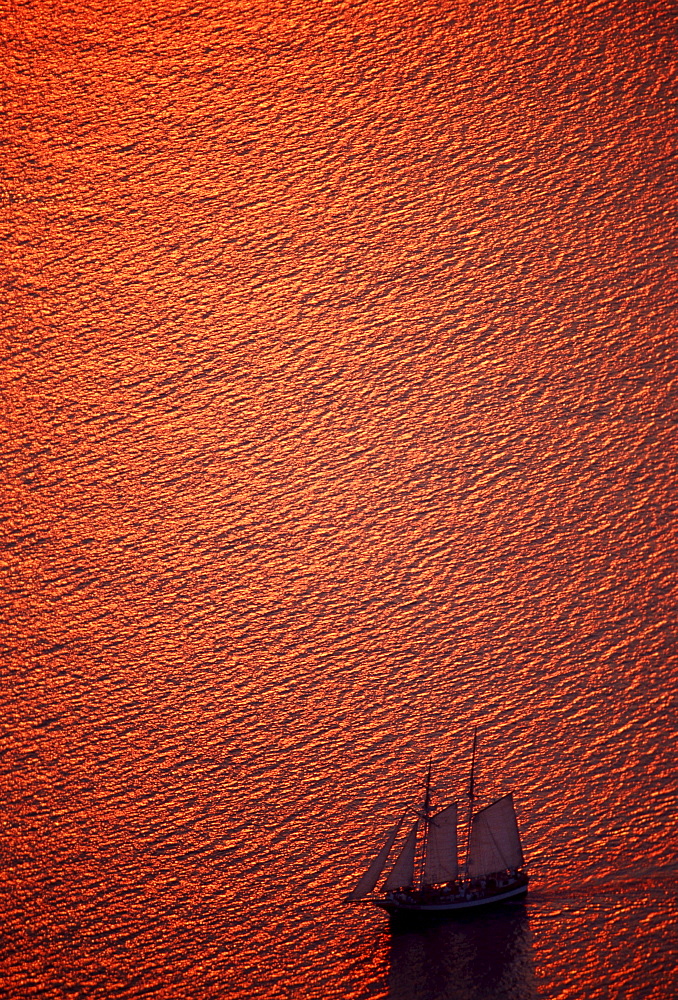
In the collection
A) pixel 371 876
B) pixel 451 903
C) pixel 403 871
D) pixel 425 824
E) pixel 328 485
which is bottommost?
pixel 451 903

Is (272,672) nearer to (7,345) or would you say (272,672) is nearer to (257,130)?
(7,345)

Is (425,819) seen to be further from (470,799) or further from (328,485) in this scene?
(328,485)

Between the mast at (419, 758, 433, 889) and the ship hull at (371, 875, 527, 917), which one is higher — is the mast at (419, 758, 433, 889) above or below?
above

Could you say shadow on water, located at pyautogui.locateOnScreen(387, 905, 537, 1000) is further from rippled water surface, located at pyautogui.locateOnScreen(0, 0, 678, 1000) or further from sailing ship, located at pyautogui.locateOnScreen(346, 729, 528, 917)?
sailing ship, located at pyautogui.locateOnScreen(346, 729, 528, 917)

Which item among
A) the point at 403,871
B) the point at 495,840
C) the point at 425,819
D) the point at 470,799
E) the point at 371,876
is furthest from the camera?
the point at 470,799

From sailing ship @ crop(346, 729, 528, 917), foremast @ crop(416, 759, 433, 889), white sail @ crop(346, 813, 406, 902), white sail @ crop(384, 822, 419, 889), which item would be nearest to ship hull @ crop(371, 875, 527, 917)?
sailing ship @ crop(346, 729, 528, 917)

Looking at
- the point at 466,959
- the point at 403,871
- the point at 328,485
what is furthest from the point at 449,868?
the point at 328,485

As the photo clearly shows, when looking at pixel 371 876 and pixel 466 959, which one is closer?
pixel 466 959

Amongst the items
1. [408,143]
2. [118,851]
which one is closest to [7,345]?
[408,143]
